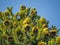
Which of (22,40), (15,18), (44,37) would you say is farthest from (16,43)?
(15,18)

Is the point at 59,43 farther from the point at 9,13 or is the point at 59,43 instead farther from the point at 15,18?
the point at 9,13

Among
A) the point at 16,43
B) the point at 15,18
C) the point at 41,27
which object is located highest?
the point at 15,18

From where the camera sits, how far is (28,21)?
2.13 m

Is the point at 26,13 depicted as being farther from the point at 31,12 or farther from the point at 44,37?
the point at 44,37

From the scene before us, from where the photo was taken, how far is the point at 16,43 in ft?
6.66

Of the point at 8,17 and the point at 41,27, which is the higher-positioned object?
the point at 8,17

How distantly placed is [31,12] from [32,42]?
607mm

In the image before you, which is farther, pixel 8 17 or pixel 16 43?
pixel 8 17

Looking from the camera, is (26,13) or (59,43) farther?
(26,13)

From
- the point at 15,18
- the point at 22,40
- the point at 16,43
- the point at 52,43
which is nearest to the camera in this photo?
the point at 52,43

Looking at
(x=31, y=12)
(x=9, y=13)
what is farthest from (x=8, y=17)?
(x=31, y=12)

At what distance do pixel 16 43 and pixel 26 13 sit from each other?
2.45 feet

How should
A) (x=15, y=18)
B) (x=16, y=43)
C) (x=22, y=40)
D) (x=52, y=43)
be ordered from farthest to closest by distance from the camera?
(x=15, y=18) → (x=22, y=40) → (x=16, y=43) → (x=52, y=43)

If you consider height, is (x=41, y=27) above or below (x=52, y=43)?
above
